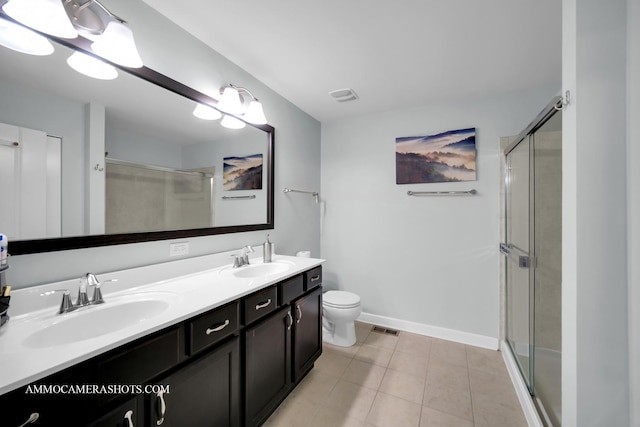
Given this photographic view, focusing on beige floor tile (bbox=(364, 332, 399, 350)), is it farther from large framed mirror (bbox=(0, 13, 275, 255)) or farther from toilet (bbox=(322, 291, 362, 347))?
large framed mirror (bbox=(0, 13, 275, 255))

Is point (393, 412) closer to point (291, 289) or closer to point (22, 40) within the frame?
point (291, 289)

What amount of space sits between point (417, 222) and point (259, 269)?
5.35ft

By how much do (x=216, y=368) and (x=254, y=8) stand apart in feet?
5.87

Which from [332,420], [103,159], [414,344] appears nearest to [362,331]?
[414,344]

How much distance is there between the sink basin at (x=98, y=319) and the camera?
2.84ft

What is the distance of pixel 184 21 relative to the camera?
1.44 meters

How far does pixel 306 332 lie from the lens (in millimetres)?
1763

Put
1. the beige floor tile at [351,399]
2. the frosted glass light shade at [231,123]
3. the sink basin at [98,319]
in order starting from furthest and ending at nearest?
the frosted glass light shade at [231,123] < the beige floor tile at [351,399] < the sink basin at [98,319]

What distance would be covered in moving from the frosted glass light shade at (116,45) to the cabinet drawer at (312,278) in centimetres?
150

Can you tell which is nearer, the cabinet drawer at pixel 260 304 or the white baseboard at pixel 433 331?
the cabinet drawer at pixel 260 304

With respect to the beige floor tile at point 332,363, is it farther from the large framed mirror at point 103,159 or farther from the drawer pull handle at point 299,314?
the large framed mirror at point 103,159

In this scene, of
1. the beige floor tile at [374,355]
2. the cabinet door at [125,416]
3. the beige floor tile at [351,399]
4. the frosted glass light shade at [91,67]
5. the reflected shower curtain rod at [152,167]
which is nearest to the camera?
the cabinet door at [125,416]

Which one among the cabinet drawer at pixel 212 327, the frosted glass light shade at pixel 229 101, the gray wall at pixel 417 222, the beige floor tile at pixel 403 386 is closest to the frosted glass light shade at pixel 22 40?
the frosted glass light shade at pixel 229 101

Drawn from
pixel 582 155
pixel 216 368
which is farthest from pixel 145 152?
pixel 582 155
